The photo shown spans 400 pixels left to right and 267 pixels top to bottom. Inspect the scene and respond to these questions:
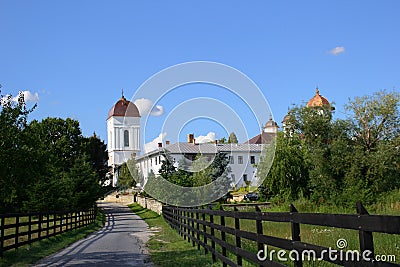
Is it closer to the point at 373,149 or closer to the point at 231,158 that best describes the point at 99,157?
the point at 231,158

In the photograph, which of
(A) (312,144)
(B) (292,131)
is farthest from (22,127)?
(B) (292,131)

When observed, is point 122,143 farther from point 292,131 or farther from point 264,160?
point 292,131

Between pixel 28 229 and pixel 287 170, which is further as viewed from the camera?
pixel 287 170

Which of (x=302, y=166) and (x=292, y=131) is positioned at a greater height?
(x=292, y=131)

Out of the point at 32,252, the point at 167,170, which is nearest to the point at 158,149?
the point at 167,170

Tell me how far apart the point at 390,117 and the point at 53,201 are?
2849cm

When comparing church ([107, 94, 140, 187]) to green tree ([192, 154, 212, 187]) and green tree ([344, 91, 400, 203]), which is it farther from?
green tree ([344, 91, 400, 203])

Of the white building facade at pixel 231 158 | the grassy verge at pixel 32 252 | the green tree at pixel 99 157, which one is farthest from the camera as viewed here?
the white building facade at pixel 231 158

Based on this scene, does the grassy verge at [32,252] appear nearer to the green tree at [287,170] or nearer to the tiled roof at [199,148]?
the green tree at [287,170]

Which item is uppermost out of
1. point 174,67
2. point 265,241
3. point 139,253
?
point 174,67

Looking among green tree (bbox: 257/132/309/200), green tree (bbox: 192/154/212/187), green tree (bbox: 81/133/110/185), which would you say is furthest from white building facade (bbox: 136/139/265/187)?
green tree (bbox: 192/154/212/187)

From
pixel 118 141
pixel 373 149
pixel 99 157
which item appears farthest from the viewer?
pixel 118 141

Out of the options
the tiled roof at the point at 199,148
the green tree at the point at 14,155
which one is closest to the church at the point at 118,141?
the tiled roof at the point at 199,148

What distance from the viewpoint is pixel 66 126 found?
175ft
